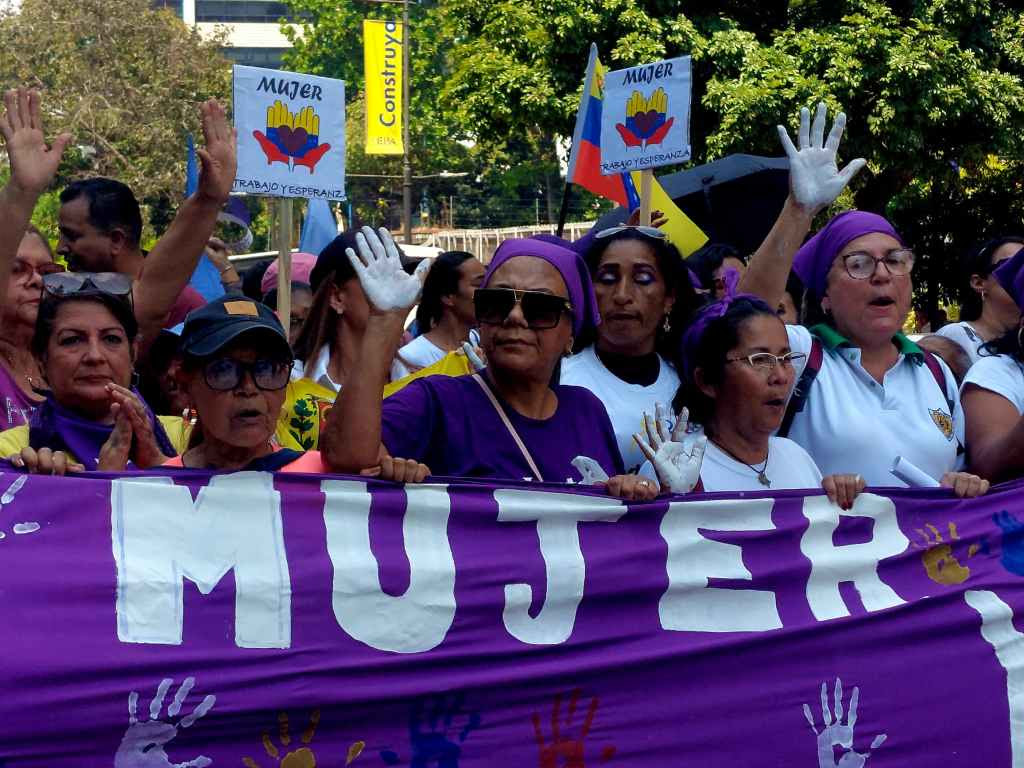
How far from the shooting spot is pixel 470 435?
3785mm

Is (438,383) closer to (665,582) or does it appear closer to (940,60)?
(665,582)

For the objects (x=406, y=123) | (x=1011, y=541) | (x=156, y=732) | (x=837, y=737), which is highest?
(x=406, y=123)

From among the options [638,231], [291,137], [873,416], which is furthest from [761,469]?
[291,137]

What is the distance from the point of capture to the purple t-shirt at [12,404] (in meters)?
4.20

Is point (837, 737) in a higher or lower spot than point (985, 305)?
lower

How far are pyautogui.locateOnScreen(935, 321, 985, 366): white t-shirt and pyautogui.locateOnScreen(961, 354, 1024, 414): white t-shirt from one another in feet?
3.24

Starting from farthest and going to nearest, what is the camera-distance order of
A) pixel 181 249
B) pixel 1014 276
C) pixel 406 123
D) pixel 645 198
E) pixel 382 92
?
pixel 382 92, pixel 406 123, pixel 645 198, pixel 181 249, pixel 1014 276

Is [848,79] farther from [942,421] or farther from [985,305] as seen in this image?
[942,421]

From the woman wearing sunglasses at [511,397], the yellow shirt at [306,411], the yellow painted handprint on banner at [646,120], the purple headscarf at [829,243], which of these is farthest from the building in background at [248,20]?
the woman wearing sunglasses at [511,397]

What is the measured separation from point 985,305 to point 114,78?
96.9 ft

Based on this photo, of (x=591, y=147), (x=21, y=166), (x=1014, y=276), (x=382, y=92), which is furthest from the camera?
(x=382, y=92)

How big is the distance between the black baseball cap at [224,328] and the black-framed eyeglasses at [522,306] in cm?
59

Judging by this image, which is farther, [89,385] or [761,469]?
[761,469]

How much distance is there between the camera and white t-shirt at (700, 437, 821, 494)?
13.1ft
